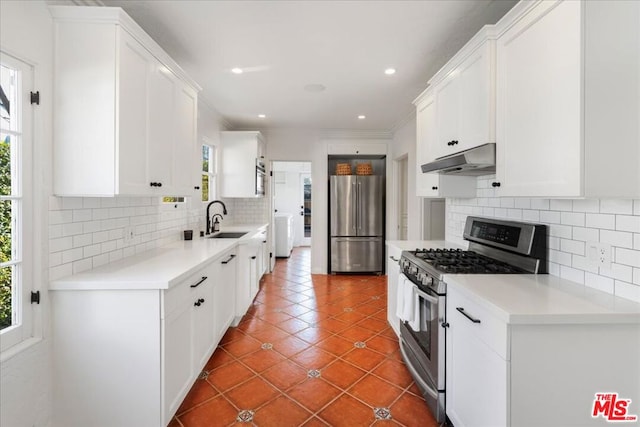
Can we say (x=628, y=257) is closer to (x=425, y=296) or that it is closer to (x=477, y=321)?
(x=477, y=321)

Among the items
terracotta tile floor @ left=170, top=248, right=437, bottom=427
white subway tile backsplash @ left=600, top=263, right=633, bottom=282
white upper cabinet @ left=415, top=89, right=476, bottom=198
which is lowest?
terracotta tile floor @ left=170, top=248, right=437, bottom=427

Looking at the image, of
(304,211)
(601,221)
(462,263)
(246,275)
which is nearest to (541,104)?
(601,221)

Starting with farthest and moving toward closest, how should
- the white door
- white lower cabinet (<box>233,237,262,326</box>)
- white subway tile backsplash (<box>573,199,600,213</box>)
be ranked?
1. the white door
2. white lower cabinet (<box>233,237,262,326</box>)
3. white subway tile backsplash (<box>573,199,600,213</box>)

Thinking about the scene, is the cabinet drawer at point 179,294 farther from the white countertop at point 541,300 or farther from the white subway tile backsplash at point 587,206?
the white subway tile backsplash at point 587,206

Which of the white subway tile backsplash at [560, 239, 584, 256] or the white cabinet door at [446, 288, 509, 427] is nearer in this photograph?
the white cabinet door at [446, 288, 509, 427]

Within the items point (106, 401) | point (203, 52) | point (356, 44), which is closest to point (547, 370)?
point (106, 401)

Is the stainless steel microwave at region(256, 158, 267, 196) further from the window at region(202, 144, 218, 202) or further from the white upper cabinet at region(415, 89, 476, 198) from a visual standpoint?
the white upper cabinet at region(415, 89, 476, 198)

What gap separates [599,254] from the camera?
4.91ft

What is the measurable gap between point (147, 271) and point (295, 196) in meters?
7.31

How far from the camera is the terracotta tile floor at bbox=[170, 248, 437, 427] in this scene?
1.92m

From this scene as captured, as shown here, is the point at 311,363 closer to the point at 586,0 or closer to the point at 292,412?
the point at 292,412

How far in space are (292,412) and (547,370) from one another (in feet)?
4.70

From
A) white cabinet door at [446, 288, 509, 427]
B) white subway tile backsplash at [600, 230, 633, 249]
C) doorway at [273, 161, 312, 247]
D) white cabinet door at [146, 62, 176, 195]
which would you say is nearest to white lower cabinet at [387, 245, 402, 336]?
white cabinet door at [446, 288, 509, 427]

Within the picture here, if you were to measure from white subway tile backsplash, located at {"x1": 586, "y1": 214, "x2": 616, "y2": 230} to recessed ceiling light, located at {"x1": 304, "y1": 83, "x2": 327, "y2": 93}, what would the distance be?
2.59m
